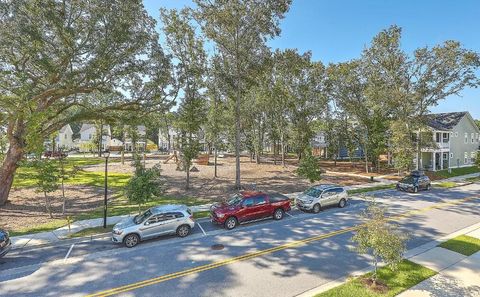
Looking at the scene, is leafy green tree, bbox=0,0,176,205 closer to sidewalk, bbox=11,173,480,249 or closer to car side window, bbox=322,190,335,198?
sidewalk, bbox=11,173,480,249

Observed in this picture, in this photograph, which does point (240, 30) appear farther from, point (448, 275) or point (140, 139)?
point (140, 139)

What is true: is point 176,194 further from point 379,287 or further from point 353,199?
point 379,287

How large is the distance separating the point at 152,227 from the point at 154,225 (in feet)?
0.41

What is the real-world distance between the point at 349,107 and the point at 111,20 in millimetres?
33906

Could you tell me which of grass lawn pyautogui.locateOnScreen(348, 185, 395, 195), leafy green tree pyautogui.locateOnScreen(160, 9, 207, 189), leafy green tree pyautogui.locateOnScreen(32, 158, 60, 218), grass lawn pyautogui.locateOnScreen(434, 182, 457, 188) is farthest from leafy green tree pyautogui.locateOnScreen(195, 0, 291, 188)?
grass lawn pyautogui.locateOnScreen(434, 182, 457, 188)

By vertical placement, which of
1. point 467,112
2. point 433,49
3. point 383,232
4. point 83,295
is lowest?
point 83,295

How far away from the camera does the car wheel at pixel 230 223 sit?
15.4 metres

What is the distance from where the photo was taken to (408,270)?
32.7 ft

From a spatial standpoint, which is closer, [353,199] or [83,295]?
[83,295]

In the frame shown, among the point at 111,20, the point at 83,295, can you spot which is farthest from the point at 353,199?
the point at 111,20

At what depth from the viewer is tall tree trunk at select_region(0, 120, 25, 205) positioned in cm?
2006

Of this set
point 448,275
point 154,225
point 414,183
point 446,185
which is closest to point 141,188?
point 154,225

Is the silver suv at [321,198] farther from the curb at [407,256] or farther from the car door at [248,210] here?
the curb at [407,256]

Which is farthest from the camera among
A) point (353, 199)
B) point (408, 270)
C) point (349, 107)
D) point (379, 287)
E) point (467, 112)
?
point (467, 112)
